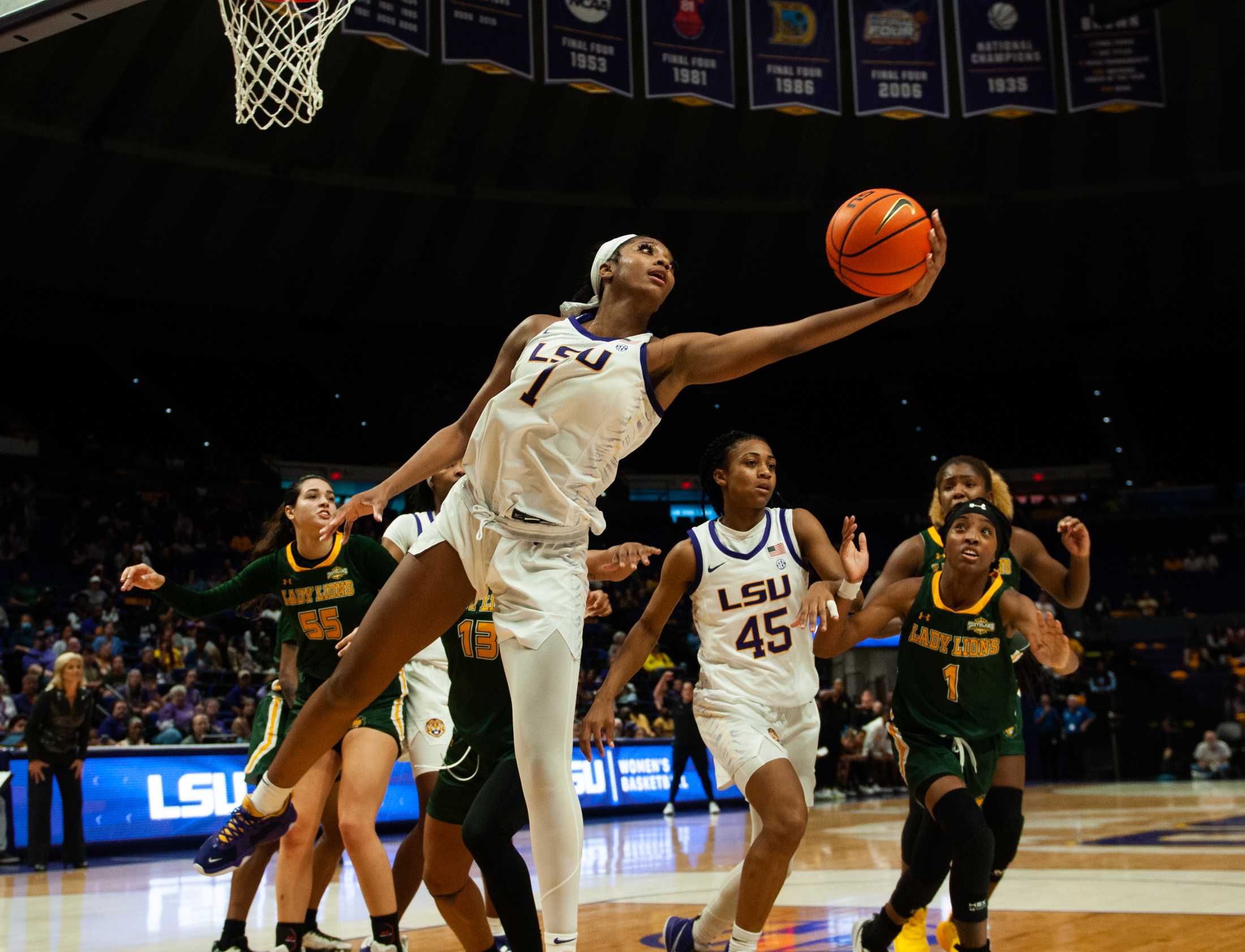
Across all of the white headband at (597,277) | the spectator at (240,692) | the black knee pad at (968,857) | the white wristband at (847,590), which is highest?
the white headband at (597,277)

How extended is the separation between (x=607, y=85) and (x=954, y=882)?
13157mm

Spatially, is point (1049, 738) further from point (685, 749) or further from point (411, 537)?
point (411, 537)

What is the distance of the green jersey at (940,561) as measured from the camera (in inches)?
215

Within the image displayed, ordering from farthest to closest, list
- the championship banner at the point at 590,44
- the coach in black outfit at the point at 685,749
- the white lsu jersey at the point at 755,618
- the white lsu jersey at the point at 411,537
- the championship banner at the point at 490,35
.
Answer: the championship banner at the point at 590,44
the championship banner at the point at 490,35
the coach in black outfit at the point at 685,749
the white lsu jersey at the point at 411,537
the white lsu jersey at the point at 755,618

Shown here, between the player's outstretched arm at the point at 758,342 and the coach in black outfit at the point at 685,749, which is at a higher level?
the player's outstretched arm at the point at 758,342

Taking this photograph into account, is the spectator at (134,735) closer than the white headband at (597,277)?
No

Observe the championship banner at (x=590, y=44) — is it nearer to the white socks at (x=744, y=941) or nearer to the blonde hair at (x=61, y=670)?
the blonde hair at (x=61, y=670)

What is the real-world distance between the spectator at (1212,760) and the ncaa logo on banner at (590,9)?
15.6 meters

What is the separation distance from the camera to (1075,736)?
74.7 feet

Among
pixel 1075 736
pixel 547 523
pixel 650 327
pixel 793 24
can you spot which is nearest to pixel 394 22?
pixel 793 24

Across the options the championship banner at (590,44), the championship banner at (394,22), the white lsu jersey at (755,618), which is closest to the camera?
the white lsu jersey at (755,618)

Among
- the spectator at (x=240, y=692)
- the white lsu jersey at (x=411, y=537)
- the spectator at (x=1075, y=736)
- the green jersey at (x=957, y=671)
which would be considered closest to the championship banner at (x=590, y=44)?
the spectator at (x=240, y=692)

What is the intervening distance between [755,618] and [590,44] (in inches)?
490

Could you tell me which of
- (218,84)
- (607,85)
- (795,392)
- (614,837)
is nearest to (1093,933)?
(614,837)
